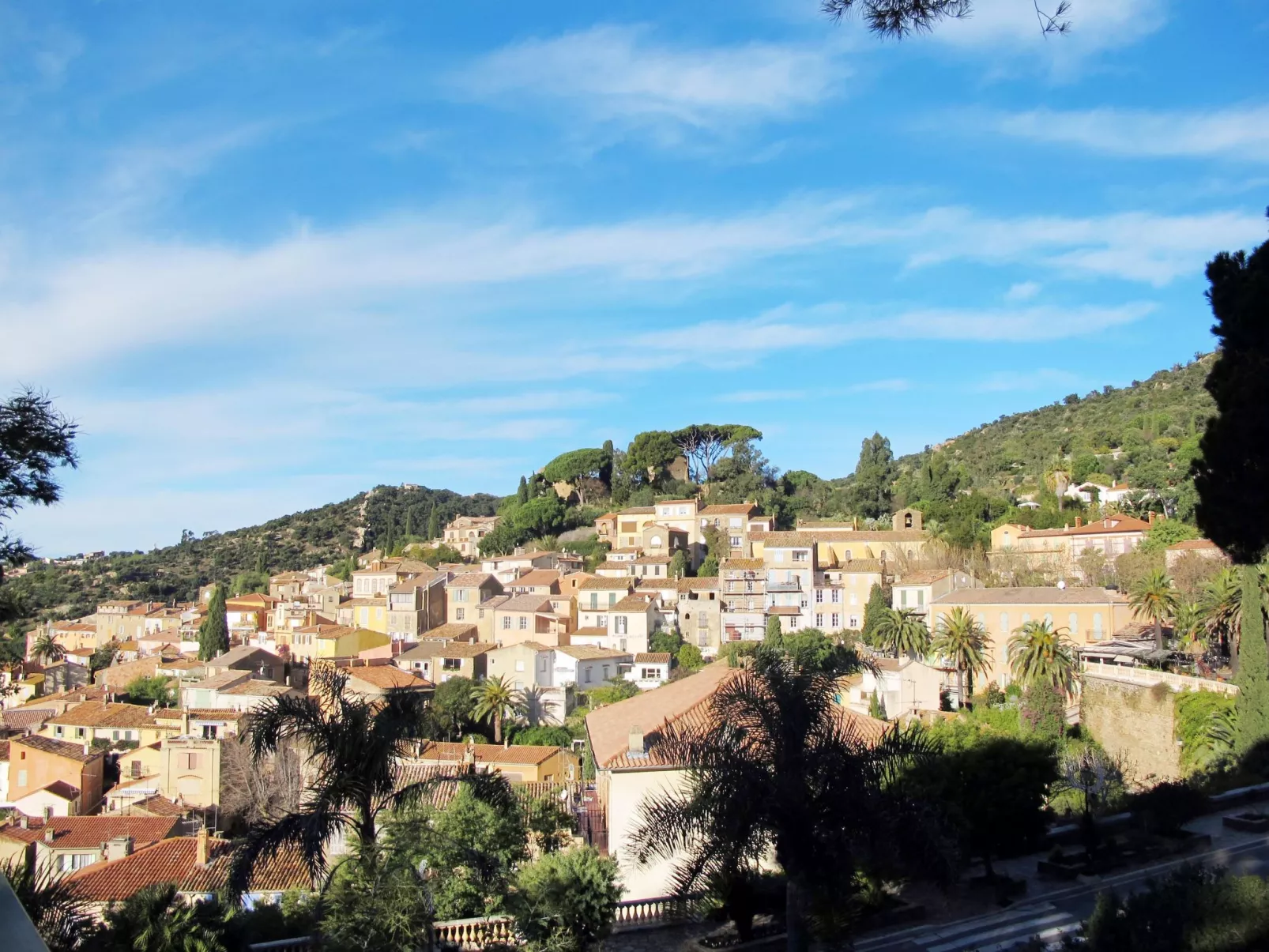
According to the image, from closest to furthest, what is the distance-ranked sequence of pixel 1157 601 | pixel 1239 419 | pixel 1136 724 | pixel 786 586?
1. pixel 1239 419
2. pixel 1136 724
3. pixel 1157 601
4. pixel 786 586

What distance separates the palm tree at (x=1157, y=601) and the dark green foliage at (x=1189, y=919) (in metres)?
25.6

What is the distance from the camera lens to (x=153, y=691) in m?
54.4

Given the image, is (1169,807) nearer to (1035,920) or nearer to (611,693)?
(1035,920)

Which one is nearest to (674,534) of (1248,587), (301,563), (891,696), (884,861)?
(891,696)

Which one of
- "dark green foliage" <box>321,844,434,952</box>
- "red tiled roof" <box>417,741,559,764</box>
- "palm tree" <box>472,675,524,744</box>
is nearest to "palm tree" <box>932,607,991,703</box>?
"red tiled roof" <box>417,741,559,764</box>

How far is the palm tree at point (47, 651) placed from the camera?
65062 millimetres

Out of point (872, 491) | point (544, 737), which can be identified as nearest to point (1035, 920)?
point (544, 737)

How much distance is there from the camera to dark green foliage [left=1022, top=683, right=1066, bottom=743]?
1123 inches

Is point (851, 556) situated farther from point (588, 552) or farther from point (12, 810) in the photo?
point (12, 810)

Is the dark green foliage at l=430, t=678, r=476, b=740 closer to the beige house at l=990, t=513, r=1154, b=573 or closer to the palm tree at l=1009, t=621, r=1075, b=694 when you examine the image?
the palm tree at l=1009, t=621, r=1075, b=694

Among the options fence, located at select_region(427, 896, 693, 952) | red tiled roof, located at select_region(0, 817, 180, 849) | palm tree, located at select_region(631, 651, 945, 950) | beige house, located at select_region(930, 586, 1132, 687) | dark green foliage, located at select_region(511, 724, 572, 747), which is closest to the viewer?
palm tree, located at select_region(631, 651, 945, 950)

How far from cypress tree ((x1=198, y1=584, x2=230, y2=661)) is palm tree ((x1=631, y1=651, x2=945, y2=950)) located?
5321cm

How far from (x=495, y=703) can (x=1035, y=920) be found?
105 feet

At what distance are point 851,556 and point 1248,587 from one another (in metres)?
34.2
